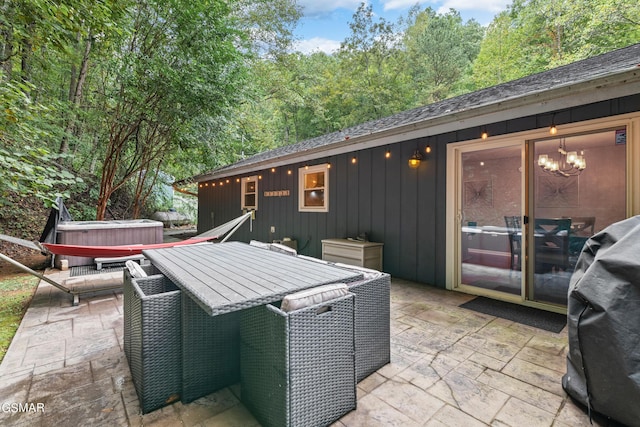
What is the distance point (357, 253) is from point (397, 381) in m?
2.42

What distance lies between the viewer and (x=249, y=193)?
7496 millimetres

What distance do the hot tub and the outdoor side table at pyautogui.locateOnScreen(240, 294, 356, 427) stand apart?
169 inches

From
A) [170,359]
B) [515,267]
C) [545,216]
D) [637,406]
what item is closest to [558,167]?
[545,216]

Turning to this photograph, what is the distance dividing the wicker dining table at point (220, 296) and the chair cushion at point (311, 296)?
0.04 meters

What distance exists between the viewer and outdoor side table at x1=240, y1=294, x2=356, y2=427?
120 cm

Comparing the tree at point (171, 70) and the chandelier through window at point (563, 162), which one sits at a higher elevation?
the tree at point (171, 70)

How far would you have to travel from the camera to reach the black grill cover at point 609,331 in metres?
1.25

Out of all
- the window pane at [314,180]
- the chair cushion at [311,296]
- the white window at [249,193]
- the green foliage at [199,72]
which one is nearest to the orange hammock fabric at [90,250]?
the green foliage at [199,72]

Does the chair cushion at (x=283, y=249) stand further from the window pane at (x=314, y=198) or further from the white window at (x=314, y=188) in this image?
the window pane at (x=314, y=198)

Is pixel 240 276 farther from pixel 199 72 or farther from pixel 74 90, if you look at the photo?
pixel 74 90

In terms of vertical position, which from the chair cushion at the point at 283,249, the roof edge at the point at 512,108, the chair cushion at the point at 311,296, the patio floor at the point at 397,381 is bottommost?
the patio floor at the point at 397,381

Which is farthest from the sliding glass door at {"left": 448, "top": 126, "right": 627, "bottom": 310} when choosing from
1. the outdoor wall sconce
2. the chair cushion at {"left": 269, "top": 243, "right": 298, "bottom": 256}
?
the chair cushion at {"left": 269, "top": 243, "right": 298, "bottom": 256}

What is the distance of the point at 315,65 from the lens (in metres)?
15.1

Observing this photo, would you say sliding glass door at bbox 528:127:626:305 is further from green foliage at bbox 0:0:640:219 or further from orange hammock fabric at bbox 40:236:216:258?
green foliage at bbox 0:0:640:219
